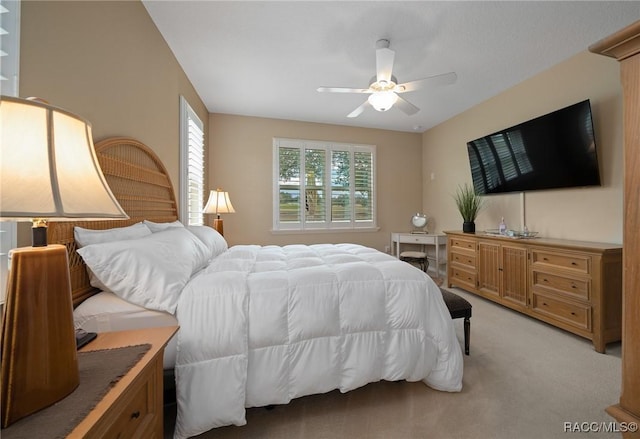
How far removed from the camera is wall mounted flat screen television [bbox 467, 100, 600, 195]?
7.98 ft

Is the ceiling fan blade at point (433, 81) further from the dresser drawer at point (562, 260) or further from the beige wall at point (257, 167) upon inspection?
the beige wall at point (257, 167)

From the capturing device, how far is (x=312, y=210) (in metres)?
4.52

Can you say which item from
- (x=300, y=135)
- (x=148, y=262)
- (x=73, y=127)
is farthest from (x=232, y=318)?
(x=300, y=135)

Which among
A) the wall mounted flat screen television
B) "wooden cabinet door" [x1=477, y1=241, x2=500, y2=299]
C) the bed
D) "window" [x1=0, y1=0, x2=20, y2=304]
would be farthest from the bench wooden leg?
"window" [x1=0, y1=0, x2=20, y2=304]

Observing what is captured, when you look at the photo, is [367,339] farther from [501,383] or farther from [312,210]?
[312,210]

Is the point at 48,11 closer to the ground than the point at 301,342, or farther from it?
farther from it

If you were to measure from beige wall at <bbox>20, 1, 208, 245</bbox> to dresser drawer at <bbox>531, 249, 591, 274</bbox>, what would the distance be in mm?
3688

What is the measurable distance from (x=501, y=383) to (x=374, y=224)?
3.31 metres

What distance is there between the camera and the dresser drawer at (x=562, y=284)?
2.15 m

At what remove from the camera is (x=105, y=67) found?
1582 mm

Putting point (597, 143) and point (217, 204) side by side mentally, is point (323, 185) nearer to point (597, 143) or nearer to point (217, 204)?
point (217, 204)

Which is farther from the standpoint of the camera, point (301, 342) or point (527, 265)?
point (527, 265)

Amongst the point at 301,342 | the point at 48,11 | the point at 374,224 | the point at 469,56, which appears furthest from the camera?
the point at 374,224

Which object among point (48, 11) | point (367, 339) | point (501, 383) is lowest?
point (501, 383)
